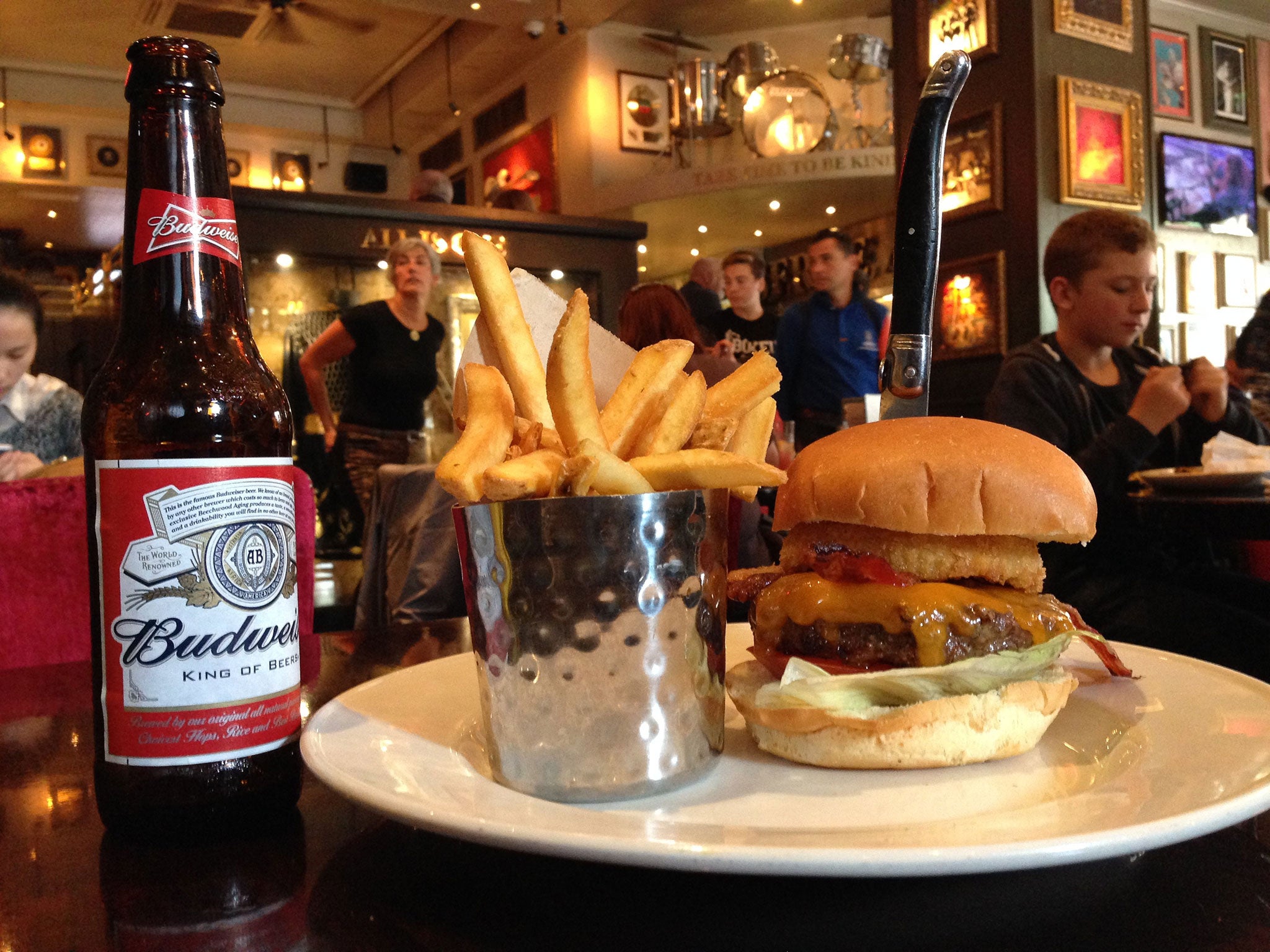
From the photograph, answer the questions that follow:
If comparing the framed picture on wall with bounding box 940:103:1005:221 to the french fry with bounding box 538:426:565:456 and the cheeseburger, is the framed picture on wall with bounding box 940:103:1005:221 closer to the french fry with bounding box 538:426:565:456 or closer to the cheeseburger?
the cheeseburger

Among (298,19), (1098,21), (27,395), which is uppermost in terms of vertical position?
(298,19)

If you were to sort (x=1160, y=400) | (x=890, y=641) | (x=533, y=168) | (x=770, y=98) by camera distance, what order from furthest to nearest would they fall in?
1. (x=533, y=168)
2. (x=770, y=98)
3. (x=1160, y=400)
4. (x=890, y=641)

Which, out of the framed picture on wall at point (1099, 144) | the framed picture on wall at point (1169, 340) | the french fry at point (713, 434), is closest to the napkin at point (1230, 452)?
the french fry at point (713, 434)

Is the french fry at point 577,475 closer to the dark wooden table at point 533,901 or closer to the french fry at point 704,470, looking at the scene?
the french fry at point 704,470

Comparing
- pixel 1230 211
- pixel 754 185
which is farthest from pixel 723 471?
pixel 1230 211

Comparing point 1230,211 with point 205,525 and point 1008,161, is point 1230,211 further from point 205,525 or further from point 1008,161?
point 205,525

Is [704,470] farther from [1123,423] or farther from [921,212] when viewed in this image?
[1123,423]

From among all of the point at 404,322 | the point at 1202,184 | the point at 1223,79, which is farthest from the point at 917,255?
the point at 1223,79
